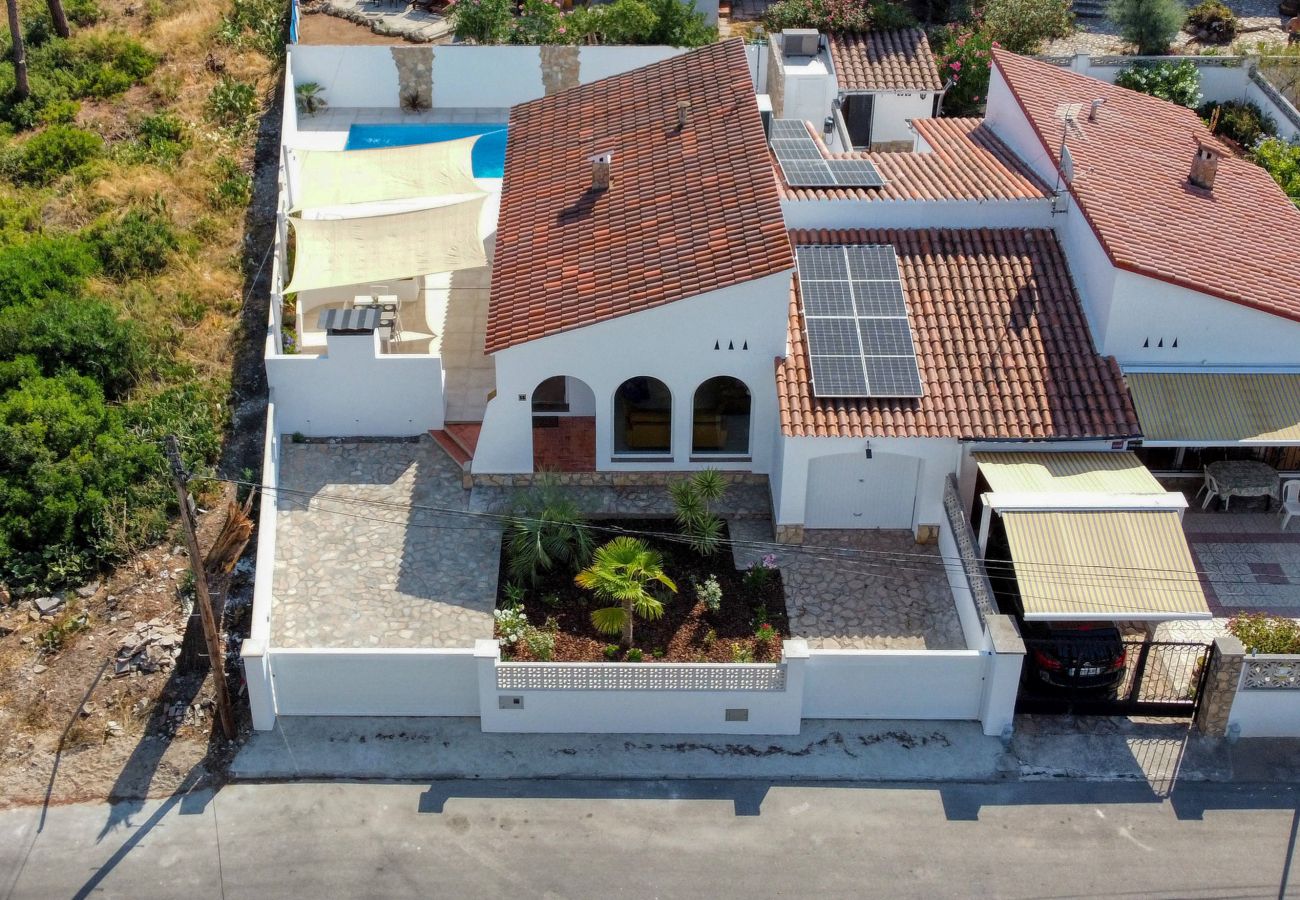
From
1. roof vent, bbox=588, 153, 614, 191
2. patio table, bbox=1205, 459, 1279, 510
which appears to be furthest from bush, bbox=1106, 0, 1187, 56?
roof vent, bbox=588, 153, 614, 191

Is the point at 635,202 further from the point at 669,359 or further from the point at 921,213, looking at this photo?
the point at 921,213

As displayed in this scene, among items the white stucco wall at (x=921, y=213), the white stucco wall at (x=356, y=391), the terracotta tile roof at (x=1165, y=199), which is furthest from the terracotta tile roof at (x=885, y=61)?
the white stucco wall at (x=356, y=391)

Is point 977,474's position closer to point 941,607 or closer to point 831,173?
point 941,607

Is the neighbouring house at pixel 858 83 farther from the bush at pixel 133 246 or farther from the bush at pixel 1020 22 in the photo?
the bush at pixel 133 246

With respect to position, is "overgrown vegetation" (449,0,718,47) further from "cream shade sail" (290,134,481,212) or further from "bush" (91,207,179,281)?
"bush" (91,207,179,281)

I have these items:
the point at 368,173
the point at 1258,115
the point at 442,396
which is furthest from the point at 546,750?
the point at 1258,115

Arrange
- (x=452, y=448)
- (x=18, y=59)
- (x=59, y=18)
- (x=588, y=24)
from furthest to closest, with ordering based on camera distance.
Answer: (x=59, y=18)
(x=588, y=24)
(x=18, y=59)
(x=452, y=448)

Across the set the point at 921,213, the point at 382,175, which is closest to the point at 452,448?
the point at 382,175
